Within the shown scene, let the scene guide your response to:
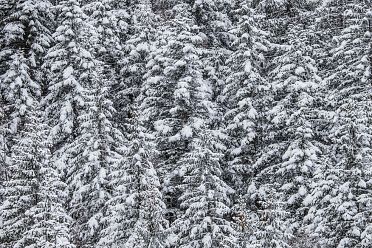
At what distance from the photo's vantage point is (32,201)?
22.4 meters

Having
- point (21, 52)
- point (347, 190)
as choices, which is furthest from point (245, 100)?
point (21, 52)

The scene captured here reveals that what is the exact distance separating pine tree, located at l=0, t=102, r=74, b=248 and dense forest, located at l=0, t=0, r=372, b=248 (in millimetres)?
67

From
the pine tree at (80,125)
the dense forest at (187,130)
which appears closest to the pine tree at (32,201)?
the dense forest at (187,130)

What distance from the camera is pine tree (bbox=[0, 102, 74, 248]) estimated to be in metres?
21.6

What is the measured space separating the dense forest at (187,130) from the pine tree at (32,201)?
67 millimetres

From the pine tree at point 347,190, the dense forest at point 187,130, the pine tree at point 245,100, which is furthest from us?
the pine tree at point 245,100

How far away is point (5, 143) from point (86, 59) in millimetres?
7717

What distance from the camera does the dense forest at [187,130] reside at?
22250 mm

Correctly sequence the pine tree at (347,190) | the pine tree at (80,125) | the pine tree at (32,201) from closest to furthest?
the pine tree at (347,190) → the pine tree at (32,201) → the pine tree at (80,125)

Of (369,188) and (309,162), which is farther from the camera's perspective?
(309,162)

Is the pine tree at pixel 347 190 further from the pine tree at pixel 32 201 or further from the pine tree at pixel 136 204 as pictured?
the pine tree at pixel 32 201

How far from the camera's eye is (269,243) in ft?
65.8

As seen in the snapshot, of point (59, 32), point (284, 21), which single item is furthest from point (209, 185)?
point (284, 21)

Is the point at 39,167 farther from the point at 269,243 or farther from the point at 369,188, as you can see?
the point at 369,188
